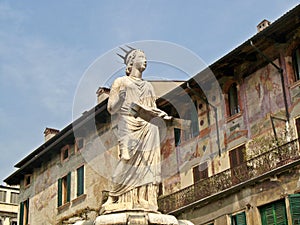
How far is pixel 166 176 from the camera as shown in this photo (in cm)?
2895

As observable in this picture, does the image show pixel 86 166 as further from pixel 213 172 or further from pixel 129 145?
pixel 129 145

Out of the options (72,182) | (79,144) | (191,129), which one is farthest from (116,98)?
(72,182)

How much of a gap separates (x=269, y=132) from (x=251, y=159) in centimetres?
132

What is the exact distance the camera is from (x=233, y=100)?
25.7 m

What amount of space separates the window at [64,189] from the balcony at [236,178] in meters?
8.06

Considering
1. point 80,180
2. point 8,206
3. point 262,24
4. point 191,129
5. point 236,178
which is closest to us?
point 236,178

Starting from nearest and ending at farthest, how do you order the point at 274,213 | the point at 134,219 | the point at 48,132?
the point at 134,219, the point at 274,213, the point at 48,132

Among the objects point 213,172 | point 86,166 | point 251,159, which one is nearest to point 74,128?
point 86,166

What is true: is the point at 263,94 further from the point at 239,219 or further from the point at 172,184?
the point at 172,184

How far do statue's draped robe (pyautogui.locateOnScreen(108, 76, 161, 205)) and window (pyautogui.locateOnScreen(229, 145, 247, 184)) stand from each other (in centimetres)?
1440

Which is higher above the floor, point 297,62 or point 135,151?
point 297,62

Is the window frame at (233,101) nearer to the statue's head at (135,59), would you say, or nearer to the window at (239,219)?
the window at (239,219)

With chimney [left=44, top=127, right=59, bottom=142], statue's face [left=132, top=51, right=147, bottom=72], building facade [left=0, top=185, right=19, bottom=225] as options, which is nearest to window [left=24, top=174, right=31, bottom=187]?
chimney [left=44, top=127, right=59, bottom=142]

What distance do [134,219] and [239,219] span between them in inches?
615
